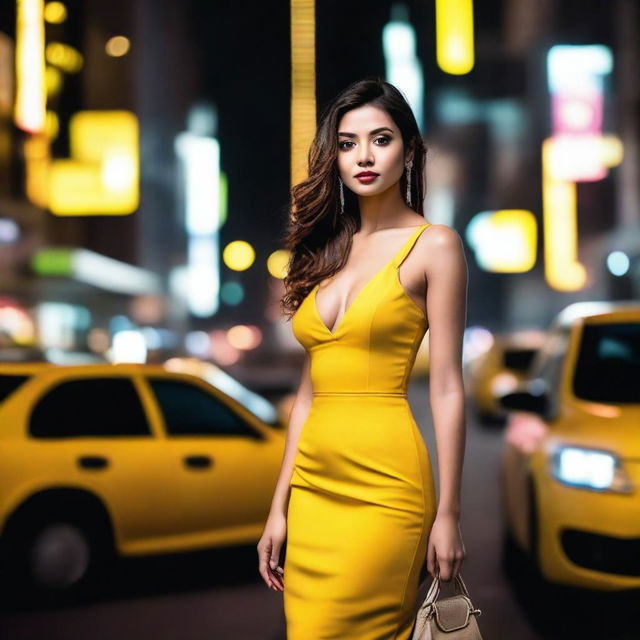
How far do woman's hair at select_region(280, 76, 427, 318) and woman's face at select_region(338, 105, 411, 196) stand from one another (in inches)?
1.0

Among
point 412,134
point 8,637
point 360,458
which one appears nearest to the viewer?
point 360,458

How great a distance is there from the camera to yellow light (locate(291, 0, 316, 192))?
474 cm

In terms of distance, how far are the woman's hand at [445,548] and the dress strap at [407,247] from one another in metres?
0.57

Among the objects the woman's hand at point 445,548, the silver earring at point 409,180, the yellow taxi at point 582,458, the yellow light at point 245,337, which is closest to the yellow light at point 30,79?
the yellow taxi at point 582,458

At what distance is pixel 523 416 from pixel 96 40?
47329 mm

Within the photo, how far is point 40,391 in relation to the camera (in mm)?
6371

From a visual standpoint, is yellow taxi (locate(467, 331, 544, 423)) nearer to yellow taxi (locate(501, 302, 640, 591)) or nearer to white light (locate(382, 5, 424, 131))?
yellow taxi (locate(501, 302, 640, 591))

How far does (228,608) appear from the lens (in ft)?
19.8

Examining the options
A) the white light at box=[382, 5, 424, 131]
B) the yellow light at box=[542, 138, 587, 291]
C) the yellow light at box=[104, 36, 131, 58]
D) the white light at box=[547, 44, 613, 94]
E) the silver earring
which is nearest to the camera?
the silver earring

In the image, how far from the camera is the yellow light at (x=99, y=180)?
27.7 metres

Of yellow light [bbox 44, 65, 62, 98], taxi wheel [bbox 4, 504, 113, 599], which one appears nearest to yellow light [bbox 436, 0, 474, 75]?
taxi wheel [bbox 4, 504, 113, 599]

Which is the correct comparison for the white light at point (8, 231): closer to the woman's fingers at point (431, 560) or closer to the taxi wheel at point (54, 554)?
the taxi wheel at point (54, 554)

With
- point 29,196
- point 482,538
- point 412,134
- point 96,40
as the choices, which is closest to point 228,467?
point 482,538

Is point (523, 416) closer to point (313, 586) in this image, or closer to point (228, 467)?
point (228, 467)
